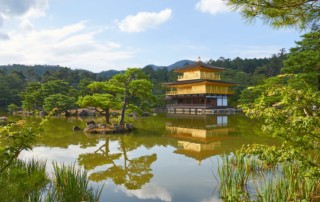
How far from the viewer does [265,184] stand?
4.40 m

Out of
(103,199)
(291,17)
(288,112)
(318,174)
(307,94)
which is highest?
(291,17)

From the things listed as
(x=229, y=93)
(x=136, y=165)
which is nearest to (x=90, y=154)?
(x=136, y=165)

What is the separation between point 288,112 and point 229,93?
111 feet

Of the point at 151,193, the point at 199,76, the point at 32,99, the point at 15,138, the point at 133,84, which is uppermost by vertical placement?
the point at 199,76

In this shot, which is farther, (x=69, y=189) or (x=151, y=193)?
(x=151, y=193)

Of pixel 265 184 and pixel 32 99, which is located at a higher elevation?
pixel 32 99

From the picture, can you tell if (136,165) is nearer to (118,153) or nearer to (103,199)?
(118,153)

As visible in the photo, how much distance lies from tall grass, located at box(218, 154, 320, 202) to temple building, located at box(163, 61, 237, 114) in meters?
27.2

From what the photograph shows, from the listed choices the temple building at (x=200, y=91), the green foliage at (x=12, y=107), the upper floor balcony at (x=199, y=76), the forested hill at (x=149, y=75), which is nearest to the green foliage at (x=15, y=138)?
the temple building at (x=200, y=91)

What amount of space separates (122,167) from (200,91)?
2797 cm

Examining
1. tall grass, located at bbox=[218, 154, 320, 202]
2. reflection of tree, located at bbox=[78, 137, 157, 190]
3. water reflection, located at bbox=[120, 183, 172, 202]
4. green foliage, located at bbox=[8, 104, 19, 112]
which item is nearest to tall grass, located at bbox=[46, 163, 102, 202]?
water reflection, located at bbox=[120, 183, 172, 202]

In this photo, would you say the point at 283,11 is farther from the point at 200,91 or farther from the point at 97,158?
the point at 200,91

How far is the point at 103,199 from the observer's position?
5.46 m

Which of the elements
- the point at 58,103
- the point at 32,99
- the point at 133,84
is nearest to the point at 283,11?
the point at 133,84
